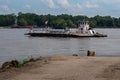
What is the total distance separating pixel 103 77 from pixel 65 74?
5.29 feet

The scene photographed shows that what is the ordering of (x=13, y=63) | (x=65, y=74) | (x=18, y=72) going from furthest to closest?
1. (x=13, y=63)
2. (x=18, y=72)
3. (x=65, y=74)

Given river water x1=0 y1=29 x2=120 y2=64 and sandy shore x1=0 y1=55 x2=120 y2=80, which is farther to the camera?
river water x1=0 y1=29 x2=120 y2=64

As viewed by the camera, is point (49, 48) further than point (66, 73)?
Yes

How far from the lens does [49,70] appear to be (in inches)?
643

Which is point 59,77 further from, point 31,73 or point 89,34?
point 89,34

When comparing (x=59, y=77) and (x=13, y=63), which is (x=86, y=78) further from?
(x=13, y=63)

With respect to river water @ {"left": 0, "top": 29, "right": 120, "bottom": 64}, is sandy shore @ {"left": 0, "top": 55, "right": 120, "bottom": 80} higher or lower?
higher

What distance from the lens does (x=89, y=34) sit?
97.2 m

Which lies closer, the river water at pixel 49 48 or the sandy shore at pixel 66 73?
the sandy shore at pixel 66 73

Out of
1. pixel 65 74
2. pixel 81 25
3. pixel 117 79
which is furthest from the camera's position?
pixel 81 25

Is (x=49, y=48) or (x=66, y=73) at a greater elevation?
(x=66, y=73)

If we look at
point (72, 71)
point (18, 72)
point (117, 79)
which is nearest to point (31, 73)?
point (18, 72)

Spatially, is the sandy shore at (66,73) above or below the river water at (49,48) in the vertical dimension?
above

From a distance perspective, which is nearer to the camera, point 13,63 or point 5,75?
point 5,75
